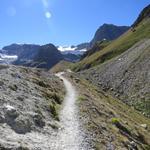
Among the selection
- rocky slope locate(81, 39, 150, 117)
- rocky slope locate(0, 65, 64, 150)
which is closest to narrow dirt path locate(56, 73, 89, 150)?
rocky slope locate(0, 65, 64, 150)

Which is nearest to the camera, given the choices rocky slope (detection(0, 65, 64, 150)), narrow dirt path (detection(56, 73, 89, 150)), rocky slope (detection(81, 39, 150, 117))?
rocky slope (detection(0, 65, 64, 150))

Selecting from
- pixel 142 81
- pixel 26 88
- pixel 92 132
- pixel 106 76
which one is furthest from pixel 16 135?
pixel 106 76

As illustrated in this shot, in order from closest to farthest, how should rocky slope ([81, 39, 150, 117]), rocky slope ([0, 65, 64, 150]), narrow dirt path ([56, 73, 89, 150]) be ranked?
rocky slope ([0, 65, 64, 150]) → narrow dirt path ([56, 73, 89, 150]) → rocky slope ([81, 39, 150, 117])

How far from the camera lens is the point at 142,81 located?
293 ft

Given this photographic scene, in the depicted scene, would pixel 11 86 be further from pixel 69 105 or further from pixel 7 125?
pixel 7 125

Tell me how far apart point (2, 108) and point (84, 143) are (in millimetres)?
6747

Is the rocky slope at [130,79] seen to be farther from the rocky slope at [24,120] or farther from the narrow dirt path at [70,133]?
the rocky slope at [24,120]

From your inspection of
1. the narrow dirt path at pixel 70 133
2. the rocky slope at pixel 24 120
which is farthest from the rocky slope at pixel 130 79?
the rocky slope at pixel 24 120

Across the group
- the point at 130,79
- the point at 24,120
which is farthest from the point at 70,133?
the point at 130,79

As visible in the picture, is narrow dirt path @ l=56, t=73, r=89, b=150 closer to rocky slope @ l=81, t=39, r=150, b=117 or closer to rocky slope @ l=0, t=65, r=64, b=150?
rocky slope @ l=0, t=65, r=64, b=150

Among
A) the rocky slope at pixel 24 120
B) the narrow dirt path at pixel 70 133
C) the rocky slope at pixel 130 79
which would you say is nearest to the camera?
the rocky slope at pixel 24 120

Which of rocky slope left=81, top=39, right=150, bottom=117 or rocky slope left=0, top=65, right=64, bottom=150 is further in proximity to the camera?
rocky slope left=81, top=39, right=150, bottom=117

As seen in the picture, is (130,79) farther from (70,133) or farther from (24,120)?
(24,120)

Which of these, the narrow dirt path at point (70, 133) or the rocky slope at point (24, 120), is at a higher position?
the rocky slope at point (24, 120)
